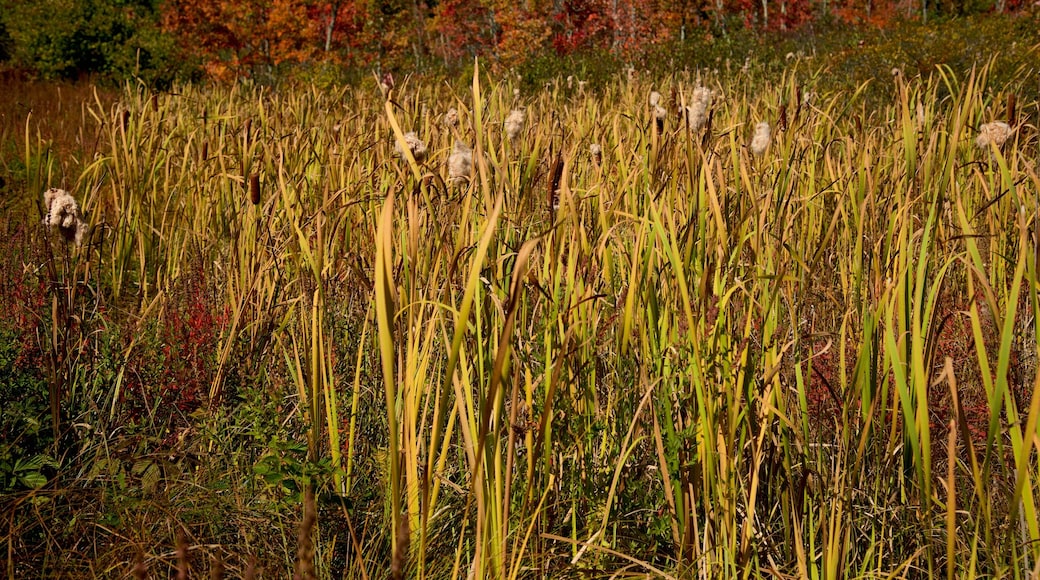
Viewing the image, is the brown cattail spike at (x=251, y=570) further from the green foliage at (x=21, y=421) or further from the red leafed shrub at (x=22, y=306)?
the red leafed shrub at (x=22, y=306)

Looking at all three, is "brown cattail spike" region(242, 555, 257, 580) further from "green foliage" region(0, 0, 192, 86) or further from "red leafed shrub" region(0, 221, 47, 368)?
"green foliage" region(0, 0, 192, 86)

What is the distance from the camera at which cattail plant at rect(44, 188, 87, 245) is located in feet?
5.79

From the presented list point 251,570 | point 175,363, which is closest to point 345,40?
point 175,363

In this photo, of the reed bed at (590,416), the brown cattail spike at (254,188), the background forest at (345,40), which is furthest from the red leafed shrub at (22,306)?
the background forest at (345,40)

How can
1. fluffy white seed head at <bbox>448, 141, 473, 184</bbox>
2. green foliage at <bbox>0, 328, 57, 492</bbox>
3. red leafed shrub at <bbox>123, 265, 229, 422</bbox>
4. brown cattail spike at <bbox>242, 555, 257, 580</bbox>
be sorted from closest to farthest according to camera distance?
brown cattail spike at <bbox>242, 555, 257, 580</bbox> → green foliage at <bbox>0, 328, 57, 492</bbox> → fluffy white seed head at <bbox>448, 141, 473, 184</bbox> → red leafed shrub at <bbox>123, 265, 229, 422</bbox>

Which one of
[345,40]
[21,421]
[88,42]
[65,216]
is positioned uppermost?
[345,40]

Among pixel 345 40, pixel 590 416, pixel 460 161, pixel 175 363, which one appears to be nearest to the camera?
pixel 590 416

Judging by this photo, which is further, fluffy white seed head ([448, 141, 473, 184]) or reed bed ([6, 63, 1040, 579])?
fluffy white seed head ([448, 141, 473, 184])

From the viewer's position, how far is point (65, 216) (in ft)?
5.92

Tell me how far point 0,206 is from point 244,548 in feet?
8.92

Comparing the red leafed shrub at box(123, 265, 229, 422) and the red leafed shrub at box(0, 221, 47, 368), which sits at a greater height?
the red leafed shrub at box(0, 221, 47, 368)

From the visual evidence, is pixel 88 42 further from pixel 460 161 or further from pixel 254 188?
pixel 460 161

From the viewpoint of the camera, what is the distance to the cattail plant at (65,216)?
1.77 meters

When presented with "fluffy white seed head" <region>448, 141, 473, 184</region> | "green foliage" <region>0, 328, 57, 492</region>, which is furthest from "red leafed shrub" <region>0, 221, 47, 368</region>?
"fluffy white seed head" <region>448, 141, 473, 184</region>
